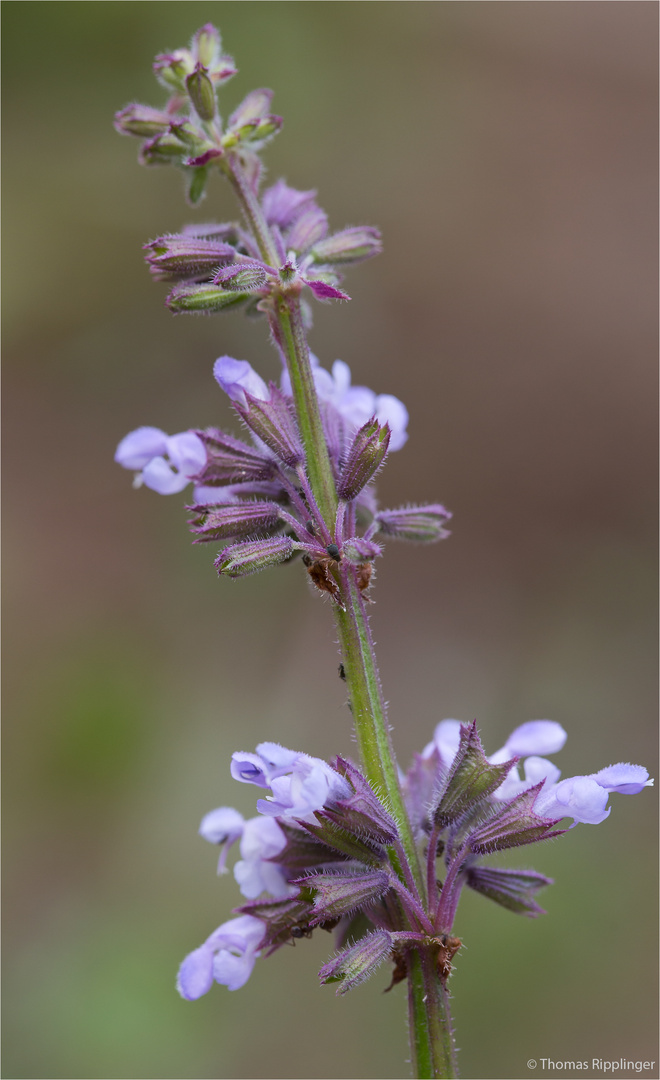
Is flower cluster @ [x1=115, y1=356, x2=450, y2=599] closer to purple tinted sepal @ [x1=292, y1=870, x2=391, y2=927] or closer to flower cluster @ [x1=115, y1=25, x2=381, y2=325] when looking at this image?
flower cluster @ [x1=115, y1=25, x2=381, y2=325]

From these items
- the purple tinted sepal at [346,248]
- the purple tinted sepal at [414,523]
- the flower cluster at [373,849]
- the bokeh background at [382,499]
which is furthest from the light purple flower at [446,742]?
the bokeh background at [382,499]

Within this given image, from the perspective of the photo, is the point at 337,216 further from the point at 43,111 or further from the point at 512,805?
the point at 512,805

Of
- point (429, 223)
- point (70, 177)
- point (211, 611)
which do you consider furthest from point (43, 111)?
point (211, 611)

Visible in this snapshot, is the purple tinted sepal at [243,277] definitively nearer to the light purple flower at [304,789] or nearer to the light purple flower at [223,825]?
the light purple flower at [304,789]

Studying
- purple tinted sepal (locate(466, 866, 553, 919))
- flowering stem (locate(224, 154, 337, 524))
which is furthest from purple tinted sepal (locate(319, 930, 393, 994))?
flowering stem (locate(224, 154, 337, 524))

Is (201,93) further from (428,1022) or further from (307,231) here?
(428,1022)

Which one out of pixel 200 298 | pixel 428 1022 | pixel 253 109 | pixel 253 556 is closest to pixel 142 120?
pixel 253 109
